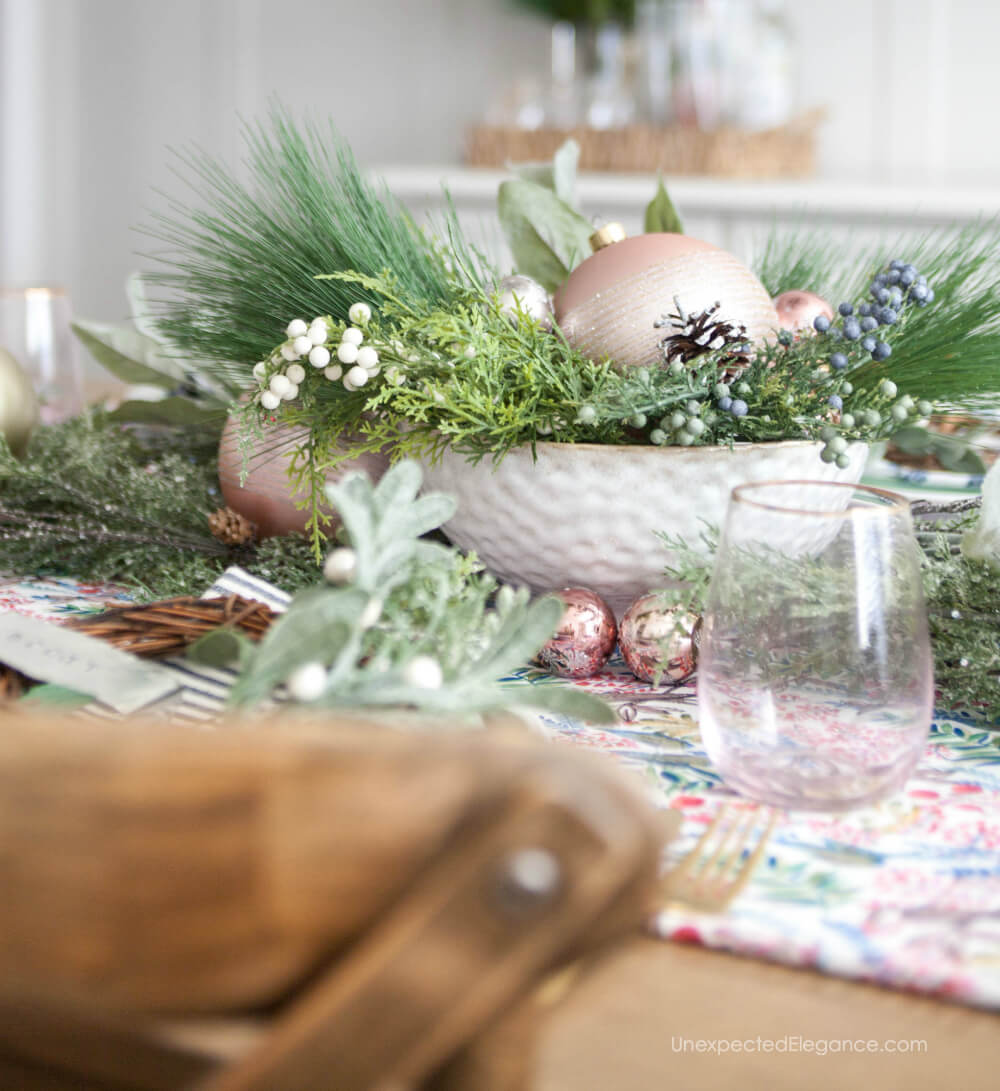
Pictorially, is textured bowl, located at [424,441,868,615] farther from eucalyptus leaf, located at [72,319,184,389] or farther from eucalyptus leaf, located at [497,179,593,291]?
eucalyptus leaf, located at [72,319,184,389]

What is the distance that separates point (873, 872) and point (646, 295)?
36 centimetres

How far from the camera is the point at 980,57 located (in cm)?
257

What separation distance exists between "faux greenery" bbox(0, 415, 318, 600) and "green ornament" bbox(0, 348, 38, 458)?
0.33 feet

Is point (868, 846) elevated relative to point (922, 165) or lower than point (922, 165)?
lower

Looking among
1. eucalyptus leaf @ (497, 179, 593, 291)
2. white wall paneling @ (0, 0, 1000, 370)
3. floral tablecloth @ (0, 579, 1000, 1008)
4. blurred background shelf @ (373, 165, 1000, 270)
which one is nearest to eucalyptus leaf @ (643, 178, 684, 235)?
eucalyptus leaf @ (497, 179, 593, 291)

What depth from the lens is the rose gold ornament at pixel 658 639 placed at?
549 millimetres

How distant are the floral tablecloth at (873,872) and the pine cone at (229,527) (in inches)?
11.0

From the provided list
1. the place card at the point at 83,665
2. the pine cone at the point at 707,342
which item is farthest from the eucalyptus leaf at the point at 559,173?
the place card at the point at 83,665

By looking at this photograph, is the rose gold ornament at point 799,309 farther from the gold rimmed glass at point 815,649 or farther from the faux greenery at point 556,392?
the gold rimmed glass at point 815,649

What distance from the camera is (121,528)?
0.73 metres

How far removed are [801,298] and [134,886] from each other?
2.07 ft

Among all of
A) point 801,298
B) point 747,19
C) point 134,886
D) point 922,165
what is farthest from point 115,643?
point 922,165

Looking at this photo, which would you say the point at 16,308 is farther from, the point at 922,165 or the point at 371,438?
the point at 922,165

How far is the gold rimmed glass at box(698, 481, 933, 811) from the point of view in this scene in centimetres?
39
